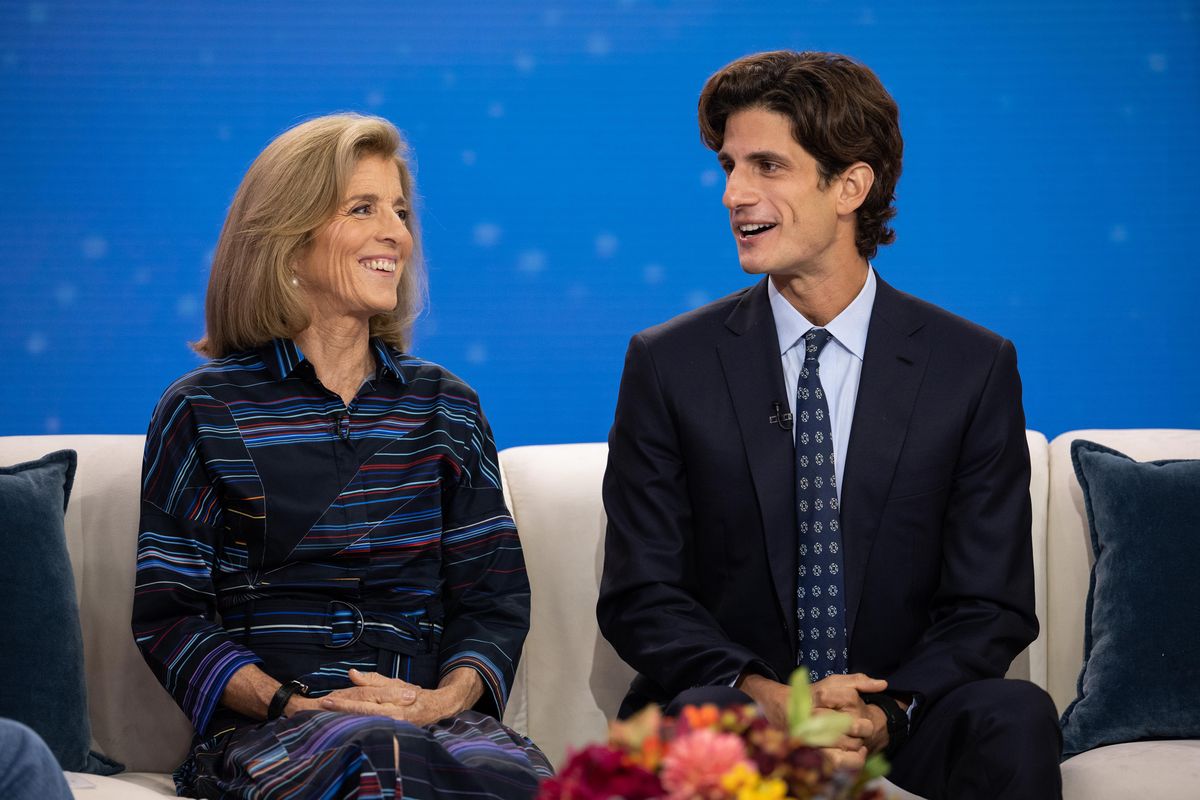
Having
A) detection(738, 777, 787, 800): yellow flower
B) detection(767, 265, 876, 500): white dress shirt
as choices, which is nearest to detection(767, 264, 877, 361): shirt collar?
detection(767, 265, 876, 500): white dress shirt

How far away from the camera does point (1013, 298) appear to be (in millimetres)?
3500

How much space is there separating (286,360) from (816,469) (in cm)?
96

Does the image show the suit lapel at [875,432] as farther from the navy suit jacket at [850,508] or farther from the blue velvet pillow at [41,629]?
the blue velvet pillow at [41,629]

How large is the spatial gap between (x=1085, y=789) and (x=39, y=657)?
1785 millimetres

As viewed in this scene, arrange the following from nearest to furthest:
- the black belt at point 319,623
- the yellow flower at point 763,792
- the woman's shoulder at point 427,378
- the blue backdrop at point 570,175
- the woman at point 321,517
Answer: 1. the yellow flower at point 763,792
2. the woman at point 321,517
3. the black belt at point 319,623
4. the woman's shoulder at point 427,378
5. the blue backdrop at point 570,175

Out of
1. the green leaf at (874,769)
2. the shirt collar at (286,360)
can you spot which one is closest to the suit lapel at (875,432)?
the shirt collar at (286,360)

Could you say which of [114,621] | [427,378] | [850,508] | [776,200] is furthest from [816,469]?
[114,621]

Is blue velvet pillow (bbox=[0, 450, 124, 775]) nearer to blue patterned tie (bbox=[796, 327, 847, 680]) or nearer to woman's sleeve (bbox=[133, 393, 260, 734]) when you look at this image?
woman's sleeve (bbox=[133, 393, 260, 734])

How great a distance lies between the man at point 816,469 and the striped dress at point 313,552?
256 millimetres

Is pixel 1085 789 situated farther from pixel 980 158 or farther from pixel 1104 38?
pixel 1104 38

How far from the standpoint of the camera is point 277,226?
8.00ft

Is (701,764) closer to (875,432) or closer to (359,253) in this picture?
(875,432)

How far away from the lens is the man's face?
96.4 inches

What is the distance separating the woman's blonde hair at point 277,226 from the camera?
8.01 ft
